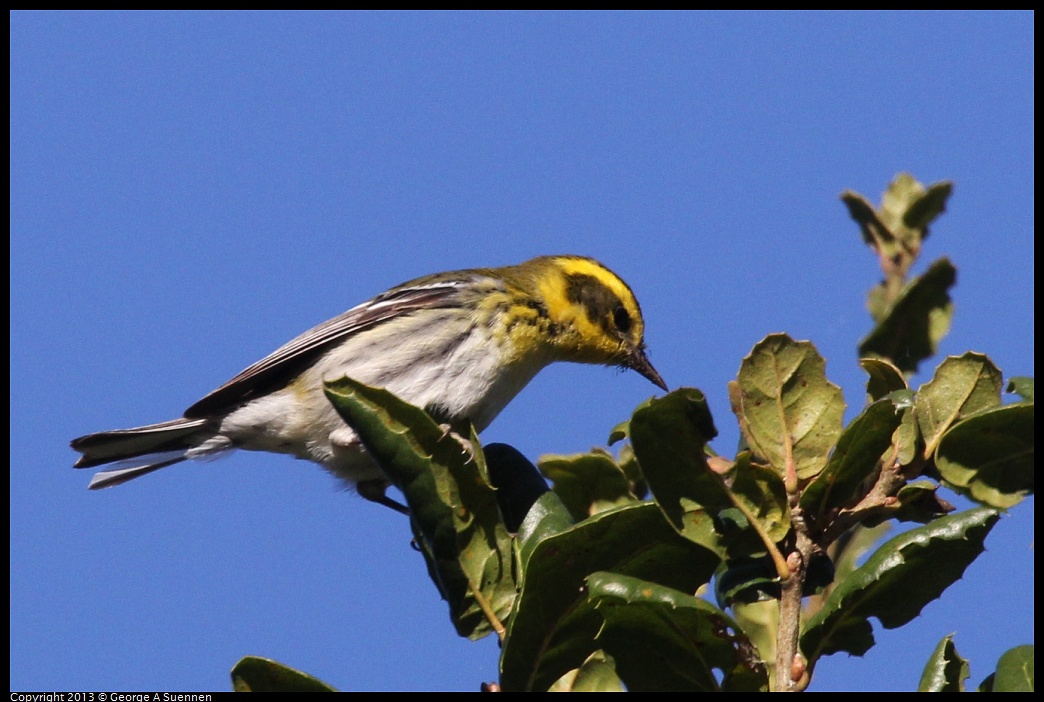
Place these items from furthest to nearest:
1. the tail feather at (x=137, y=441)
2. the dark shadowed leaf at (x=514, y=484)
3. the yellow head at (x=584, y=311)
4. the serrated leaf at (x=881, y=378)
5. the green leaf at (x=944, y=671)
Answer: the yellow head at (x=584, y=311) < the tail feather at (x=137, y=441) < the dark shadowed leaf at (x=514, y=484) < the serrated leaf at (x=881, y=378) < the green leaf at (x=944, y=671)

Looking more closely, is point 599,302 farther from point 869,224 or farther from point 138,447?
point 138,447

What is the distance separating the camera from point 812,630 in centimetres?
266

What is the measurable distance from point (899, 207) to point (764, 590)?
2109 millimetres

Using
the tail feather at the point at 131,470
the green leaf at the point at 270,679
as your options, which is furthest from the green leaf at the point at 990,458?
the tail feather at the point at 131,470

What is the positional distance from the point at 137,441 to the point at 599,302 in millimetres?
2713

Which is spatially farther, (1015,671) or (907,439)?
(907,439)

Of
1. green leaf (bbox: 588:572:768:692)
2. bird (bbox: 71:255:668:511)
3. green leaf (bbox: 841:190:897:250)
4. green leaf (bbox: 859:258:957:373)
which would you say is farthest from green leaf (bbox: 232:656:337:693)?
green leaf (bbox: 841:190:897:250)

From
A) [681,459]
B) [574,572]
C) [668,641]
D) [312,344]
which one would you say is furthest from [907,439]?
[312,344]

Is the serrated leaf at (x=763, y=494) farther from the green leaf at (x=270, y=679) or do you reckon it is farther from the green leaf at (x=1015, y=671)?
the green leaf at (x=270, y=679)

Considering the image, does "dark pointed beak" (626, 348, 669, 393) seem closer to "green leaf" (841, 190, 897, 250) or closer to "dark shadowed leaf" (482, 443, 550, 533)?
"green leaf" (841, 190, 897, 250)

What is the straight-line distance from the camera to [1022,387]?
2799mm

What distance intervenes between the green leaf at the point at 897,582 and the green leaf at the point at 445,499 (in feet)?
3.05

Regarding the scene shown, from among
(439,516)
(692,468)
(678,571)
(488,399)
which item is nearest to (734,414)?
(692,468)

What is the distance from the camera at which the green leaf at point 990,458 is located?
8.68 feet
